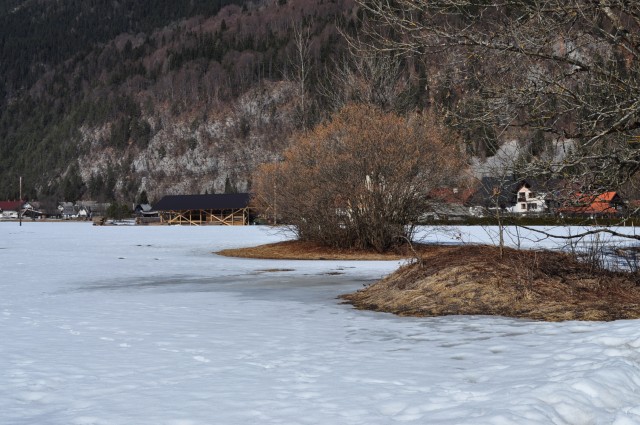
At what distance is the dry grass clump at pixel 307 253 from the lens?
79.7 feet

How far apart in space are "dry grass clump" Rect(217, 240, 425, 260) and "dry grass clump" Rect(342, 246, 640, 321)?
11591mm

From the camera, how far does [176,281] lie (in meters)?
16.3

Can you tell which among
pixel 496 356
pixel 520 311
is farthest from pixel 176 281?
pixel 496 356

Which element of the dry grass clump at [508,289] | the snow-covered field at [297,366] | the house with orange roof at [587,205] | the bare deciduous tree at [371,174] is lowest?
the snow-covered field at [297,366]

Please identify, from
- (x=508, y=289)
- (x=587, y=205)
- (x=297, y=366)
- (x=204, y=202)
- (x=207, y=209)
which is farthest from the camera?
(x=204, y=202)

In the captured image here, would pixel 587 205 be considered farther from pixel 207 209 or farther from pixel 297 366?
pixel 207 209

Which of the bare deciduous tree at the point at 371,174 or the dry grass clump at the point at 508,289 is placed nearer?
the dry grass clump at the point at 508,289

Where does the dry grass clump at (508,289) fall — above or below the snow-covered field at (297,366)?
above

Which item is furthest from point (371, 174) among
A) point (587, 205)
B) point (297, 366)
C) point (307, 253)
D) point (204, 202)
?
point (204, 202)

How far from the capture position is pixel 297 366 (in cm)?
656

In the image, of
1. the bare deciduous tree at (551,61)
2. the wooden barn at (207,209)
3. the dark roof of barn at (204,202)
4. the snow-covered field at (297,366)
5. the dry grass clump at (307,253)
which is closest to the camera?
the snow-covered field at (297,366)

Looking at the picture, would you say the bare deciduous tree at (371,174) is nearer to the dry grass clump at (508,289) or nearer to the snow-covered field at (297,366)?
the dry grass clump at (508,289)

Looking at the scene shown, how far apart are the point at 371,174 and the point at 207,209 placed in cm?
8012

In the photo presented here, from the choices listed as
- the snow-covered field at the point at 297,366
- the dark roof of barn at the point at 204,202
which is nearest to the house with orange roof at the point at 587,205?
the snow-covered field at the point at 297,366
